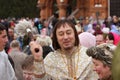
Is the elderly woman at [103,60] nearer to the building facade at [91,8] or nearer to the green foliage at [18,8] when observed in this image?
the building facade at [91,8]

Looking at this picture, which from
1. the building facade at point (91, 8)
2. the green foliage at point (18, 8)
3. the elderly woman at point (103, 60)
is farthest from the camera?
the green foliage at point (18, 8)

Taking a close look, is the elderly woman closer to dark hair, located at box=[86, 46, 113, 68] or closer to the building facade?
dark hair, located at box=[86, 46, 113, 68]

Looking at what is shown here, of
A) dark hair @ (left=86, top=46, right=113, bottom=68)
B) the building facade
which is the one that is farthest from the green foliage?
dark hair @ (left=86, top=46, right=113, bottom=68)

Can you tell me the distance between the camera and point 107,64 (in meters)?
3.63

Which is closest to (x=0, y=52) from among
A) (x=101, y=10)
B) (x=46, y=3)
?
(x=101, y=10)

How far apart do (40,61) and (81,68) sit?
40 centimetres

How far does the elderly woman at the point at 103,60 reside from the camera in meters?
3.56

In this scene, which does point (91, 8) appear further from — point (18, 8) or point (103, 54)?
point (103, 54)

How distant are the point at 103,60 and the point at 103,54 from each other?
0.20ft

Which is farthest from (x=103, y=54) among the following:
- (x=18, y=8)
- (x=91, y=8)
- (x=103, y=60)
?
(x=18, y=8)

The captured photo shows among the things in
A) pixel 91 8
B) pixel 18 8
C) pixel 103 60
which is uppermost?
pixel 103 60

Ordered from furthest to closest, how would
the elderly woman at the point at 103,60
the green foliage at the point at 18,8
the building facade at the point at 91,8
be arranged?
the green foliage at the point at 18,8 < the building facade at the point at 91,8 < the elderly woman at the point at 103,60

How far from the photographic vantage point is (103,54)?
3711mm

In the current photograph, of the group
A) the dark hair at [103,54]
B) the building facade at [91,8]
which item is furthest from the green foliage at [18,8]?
the dark hair at [103,54]
